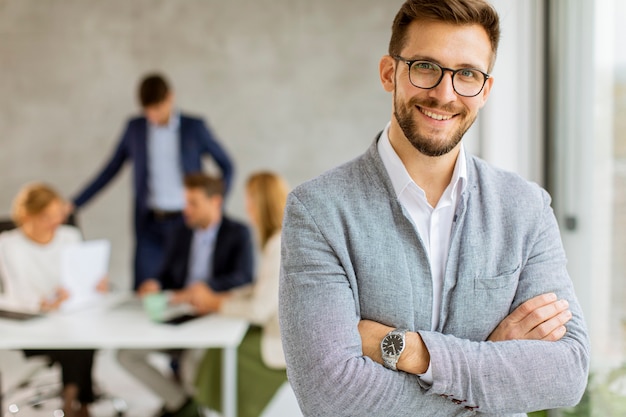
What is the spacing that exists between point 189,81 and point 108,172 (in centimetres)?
113

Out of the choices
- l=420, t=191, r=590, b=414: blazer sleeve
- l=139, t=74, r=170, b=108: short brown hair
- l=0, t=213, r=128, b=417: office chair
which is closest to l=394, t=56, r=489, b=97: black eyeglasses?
l=420, t=191, r=590, b=414: blazer sleeve

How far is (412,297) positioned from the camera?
116 cm

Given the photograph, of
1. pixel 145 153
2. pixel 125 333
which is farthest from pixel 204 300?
pixel 145 153

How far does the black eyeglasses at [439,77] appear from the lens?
113 cm

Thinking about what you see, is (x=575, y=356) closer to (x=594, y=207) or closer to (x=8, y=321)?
(x=594, y=207)

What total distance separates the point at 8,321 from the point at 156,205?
5.22 feet

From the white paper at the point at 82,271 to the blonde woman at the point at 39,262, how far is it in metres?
0.11

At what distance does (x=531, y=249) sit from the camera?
1.22 m

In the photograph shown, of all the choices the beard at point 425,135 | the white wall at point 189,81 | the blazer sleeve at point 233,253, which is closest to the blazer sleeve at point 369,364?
the beard at point 425,135

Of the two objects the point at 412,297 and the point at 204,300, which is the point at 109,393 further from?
the point at 412,297

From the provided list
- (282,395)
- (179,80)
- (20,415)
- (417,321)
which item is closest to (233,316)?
(282,395)

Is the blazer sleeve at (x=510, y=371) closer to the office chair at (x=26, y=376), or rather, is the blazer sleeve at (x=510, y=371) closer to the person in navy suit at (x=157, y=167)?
the office chair at (x=26, y=376)

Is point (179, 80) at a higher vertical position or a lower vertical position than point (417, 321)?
higher

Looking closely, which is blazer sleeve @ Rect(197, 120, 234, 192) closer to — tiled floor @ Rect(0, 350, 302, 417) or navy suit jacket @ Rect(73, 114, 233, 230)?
navy suit jacket @ Rect(73, 114, 233, 230)
